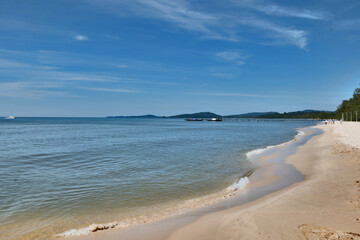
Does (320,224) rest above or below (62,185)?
above

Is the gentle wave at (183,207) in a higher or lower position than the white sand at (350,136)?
lower

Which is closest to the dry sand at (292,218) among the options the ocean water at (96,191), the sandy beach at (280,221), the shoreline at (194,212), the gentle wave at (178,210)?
the sandy beach at (280,221)

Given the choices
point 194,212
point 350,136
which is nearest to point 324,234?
point 194,212

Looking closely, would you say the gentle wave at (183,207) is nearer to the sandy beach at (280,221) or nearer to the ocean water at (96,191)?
the ocean water at (96,191)

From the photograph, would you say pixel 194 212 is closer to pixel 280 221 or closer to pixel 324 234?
pixel 280 221

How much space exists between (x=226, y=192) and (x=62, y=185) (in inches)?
346

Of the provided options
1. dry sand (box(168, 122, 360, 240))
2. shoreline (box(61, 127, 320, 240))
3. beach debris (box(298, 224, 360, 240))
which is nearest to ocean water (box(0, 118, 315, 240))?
shoreline (box(61, 127, 320, 240))

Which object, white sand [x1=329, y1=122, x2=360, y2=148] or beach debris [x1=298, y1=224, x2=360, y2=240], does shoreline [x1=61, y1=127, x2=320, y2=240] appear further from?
white sand [x1=329, y1=122, x2=360, y2=148]

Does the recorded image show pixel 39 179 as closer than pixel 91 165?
Yes

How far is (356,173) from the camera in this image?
1191 centimetres

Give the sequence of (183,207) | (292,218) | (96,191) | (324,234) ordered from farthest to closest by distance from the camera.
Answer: (96,191) < (183,207) < (292,218) < (324,234)

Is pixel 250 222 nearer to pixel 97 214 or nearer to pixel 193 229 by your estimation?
pixel 193 229

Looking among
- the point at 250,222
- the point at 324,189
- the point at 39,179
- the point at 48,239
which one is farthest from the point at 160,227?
the point at 39,179

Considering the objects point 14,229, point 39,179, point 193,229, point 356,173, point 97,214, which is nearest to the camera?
point 193,229
